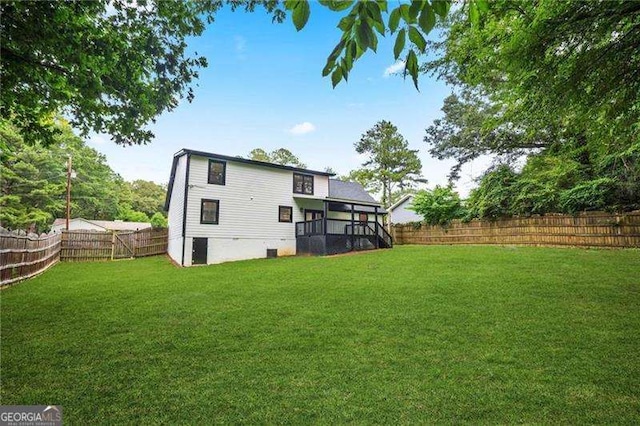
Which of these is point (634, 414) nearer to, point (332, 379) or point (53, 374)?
point (332, 379)

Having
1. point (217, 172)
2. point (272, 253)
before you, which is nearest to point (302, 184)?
point (272, 253)

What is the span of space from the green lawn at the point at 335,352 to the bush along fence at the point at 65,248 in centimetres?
98

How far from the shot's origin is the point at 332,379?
3.27 metres

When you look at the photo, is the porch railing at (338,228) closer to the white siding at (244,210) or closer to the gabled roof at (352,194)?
the white siding at (244,210)

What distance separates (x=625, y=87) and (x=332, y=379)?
490 centimetres

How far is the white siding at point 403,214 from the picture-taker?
1228 inches

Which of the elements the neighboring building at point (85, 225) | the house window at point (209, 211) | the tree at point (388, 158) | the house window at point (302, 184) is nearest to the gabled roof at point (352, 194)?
the house window at point (302, 184)

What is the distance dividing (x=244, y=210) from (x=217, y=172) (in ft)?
7.77

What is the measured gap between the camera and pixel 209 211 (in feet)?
50.9

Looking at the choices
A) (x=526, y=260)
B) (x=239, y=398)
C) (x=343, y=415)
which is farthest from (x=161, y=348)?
(x=526, y=260)

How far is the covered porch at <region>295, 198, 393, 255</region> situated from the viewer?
16500 mm

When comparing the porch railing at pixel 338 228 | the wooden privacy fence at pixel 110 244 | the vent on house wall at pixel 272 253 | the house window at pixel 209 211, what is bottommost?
the vent on house wall at pixel 272 253

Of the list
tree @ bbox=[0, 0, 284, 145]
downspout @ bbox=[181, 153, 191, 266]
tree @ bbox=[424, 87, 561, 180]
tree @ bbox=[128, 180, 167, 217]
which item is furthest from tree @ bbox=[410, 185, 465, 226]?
tree @ bbox=[128, 180, 167, 217]

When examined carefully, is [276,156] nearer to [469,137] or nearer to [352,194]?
[352,194]
